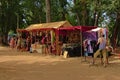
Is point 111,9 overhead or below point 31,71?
overhead

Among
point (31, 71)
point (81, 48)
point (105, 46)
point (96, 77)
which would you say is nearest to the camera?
point (96, 77)

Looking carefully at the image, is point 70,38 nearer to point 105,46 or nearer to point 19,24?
point 105,46

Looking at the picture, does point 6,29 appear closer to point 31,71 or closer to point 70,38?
point 70,38

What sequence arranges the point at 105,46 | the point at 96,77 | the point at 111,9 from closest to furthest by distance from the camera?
the point at 96,77
the point at 105,46
the point at 111,9

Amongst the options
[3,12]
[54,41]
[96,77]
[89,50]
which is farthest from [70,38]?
[3,12]

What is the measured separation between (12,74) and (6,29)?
3065 cm

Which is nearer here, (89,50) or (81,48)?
(89,50)

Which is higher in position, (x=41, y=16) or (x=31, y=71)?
(x=41, y=16)

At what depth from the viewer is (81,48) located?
21.5 meters

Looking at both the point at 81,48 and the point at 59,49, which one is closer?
the point at 81,48

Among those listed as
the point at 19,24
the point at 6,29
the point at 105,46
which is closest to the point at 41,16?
the point at 19,24

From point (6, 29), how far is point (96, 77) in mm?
32128

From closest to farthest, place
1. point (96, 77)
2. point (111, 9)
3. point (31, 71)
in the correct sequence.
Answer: point (96, 77) < point (31, 71) < point (111, 9)

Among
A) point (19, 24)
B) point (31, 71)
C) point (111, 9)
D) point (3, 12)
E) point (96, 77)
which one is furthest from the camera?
point (19, 24)
